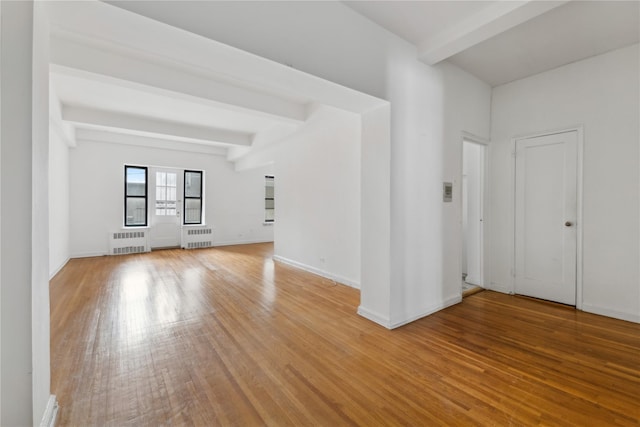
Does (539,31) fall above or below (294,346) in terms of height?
above

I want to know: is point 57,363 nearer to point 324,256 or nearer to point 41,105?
point 41,105

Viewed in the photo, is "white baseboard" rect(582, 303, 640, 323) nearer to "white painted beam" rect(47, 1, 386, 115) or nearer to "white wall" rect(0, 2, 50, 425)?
"white painted beam" rect(47, 1, 386, 115)

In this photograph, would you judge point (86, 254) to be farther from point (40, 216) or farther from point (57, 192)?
point (40, 216)

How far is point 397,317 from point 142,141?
26.3 feet

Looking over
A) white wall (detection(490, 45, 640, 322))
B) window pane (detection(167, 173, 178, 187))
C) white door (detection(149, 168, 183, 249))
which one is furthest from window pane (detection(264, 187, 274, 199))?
white wall (detection(490, 45, 640, 322))

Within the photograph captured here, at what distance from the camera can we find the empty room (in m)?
1.70

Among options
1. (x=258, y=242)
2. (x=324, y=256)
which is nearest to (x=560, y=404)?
(x=324, y=256)

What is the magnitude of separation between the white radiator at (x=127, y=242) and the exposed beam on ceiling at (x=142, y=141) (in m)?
2.45

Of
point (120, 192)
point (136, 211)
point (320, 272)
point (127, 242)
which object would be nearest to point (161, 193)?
point (136, 211)

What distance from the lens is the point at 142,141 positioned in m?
7.60

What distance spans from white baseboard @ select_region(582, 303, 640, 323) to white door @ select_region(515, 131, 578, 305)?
164 millimetres

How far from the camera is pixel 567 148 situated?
369cm

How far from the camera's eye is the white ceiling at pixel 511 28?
251cm

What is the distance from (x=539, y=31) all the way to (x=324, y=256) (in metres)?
4.22
